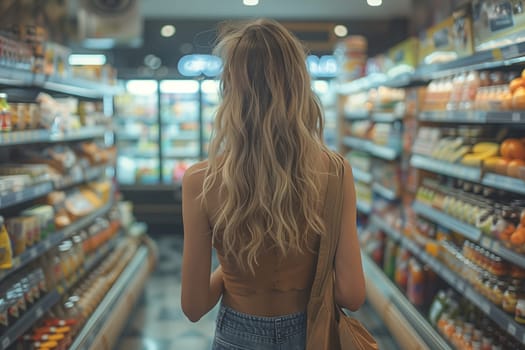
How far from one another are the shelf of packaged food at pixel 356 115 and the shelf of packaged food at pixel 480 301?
2579mm

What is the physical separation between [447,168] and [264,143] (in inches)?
98.5

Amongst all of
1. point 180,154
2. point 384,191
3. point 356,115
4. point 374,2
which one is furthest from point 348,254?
point 180,154

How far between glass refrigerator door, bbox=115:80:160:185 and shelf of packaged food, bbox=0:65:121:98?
3.02 meters

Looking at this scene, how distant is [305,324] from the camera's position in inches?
71.9

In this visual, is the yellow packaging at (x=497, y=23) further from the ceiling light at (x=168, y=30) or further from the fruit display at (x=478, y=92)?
the ceiling light at (x=168, y=30)

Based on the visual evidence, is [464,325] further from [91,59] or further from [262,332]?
[91,59]

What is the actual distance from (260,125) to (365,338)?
77 cm

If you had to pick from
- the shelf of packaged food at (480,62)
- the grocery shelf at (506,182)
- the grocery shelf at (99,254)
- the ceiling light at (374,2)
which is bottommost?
the grocery shelf at (99,254)

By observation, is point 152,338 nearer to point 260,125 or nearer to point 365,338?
point 365,338

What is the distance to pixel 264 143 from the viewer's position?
1617 millimetres

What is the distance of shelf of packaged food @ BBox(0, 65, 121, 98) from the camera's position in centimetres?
296

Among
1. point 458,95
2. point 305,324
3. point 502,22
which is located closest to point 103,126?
point 458,95

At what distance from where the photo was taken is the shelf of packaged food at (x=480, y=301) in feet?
8.73

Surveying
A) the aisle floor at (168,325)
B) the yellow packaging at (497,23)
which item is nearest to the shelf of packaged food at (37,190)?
the aisle floor at (168,325)
